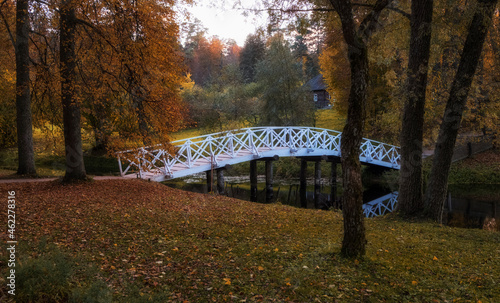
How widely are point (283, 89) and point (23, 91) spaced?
17353 millimetres

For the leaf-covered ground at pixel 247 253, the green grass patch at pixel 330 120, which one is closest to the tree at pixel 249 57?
the green grass patch at pixel 330 120

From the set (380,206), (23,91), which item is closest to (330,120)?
(380,206)

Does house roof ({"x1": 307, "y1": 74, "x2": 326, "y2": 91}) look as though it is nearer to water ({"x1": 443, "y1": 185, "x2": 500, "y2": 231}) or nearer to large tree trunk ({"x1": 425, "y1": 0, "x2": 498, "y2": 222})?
water ({"x1": 443, "y1": 185, "x2": 500, "y2": 231})

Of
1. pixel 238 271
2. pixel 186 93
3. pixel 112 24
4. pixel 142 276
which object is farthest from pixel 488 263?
pixel 186 93

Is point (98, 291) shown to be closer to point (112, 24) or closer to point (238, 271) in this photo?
point (238, 271)

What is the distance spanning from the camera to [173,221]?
6.72 metres

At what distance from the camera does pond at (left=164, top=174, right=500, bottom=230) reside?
1252 cm

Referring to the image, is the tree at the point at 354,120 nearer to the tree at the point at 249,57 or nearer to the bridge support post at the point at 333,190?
the bridge support post at the point at 333,190

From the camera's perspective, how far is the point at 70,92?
28.2 ft

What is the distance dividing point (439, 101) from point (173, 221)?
10.8 meters

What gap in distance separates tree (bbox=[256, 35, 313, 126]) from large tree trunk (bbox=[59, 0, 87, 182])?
56.0 ft

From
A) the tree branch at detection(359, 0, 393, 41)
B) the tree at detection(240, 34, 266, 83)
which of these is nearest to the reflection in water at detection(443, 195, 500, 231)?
the tree branch at detection(359, 0, 393, 41)

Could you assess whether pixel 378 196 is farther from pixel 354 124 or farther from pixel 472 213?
pixel 354 124

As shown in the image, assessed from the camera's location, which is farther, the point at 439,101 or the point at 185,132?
the point at 185,132
